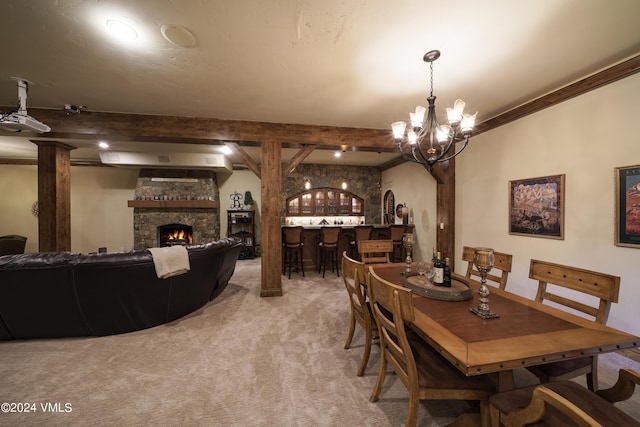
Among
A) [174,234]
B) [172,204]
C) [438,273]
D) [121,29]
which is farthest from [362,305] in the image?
[174,234]

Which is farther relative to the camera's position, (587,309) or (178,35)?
(178,35)

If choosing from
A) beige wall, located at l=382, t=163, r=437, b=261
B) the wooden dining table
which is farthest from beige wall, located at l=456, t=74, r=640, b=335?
the wooden dining table

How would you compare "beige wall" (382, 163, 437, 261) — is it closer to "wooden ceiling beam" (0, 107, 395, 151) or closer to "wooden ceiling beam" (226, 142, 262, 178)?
"wooden ceiling beam" (0, 107, 395, 151)

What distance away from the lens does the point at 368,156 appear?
6.05m

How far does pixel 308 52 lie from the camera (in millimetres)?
2078

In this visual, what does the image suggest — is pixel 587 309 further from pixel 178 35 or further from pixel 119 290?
pixel 119 290

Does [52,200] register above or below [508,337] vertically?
above

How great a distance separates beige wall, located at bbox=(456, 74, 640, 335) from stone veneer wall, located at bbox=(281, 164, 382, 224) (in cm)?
371

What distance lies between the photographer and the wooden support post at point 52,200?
3.79 metres

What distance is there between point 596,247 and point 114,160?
833 cm

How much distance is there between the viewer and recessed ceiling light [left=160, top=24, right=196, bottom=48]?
70.6 inches

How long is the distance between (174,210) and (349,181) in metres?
5.07

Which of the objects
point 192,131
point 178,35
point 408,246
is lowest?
point 408,246

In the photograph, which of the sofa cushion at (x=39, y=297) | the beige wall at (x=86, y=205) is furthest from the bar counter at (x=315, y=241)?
the beige wall at (x=86, y=205)
